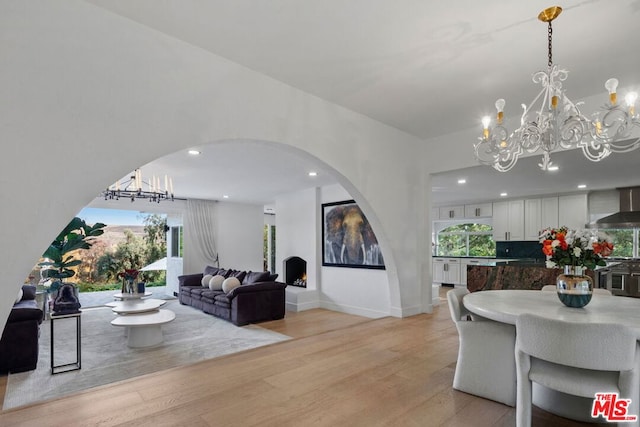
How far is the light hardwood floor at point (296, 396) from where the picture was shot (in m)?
2.05

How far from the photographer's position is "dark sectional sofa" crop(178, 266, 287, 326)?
238 inches

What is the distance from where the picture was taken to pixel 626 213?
644cm

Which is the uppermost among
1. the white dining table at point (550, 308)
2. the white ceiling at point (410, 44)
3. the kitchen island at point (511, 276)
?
the white ceiling at point (410, 44)

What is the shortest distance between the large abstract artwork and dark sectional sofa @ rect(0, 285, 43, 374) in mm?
4722

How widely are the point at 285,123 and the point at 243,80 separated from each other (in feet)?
1.78

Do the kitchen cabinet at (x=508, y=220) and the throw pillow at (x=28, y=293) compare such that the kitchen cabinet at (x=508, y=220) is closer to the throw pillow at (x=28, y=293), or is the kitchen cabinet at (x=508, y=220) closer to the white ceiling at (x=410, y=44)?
the white ceiling at (x=410, y=44)

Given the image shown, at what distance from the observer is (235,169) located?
5883mm

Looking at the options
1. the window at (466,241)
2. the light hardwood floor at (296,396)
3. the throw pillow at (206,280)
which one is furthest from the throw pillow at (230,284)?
the window at (466,241)

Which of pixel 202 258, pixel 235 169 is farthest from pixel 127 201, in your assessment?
pixel 235 169

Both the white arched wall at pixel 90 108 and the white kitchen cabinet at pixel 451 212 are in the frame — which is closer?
the white arched wall at pixel 90 108

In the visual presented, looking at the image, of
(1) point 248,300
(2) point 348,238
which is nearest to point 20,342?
(1) point 248,300

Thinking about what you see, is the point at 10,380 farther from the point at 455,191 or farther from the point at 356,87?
the point at 455,191

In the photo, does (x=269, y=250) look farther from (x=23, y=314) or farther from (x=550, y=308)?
(x=550, y=308)

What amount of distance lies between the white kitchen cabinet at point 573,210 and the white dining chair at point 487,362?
629 centimetres
